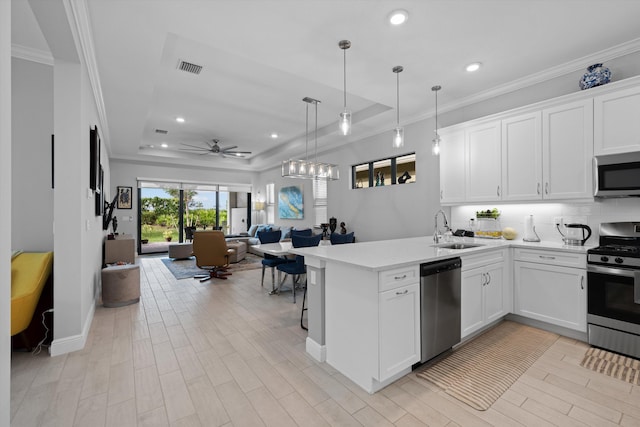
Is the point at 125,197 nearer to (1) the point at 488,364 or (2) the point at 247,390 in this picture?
(2) the point at 247,390

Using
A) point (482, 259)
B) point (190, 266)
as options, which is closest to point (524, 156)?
point (482, 259)

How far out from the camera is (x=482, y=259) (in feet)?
9.59

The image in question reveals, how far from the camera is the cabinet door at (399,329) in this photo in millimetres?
2018

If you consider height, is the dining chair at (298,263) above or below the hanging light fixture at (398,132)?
below

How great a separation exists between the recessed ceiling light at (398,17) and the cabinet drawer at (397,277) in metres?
2.07

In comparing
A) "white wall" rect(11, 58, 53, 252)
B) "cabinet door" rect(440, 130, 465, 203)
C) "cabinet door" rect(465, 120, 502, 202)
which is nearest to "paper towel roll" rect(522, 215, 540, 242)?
"cabinet door" rect(465, 120, 502, 202)

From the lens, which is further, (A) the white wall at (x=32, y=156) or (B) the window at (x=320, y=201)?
(B) the window at (x=320, y=201)

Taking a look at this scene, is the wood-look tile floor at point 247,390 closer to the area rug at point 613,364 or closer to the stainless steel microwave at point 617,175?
the area rug at point 613,364

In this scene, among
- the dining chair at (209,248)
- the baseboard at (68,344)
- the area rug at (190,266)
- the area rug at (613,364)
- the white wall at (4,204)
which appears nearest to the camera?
the white wall at (4,204)

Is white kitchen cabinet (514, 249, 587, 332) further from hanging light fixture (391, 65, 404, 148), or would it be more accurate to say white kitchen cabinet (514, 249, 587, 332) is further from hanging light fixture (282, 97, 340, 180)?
hanging light fixture (282, 97, 340, 180)

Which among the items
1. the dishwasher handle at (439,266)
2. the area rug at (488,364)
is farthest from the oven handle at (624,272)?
the dishwasher handle at (439,266)

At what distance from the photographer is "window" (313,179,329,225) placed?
700 centimetres

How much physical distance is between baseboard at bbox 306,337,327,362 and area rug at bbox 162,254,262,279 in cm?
387

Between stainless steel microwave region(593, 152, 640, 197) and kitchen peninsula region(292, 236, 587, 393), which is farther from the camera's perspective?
stainless steel microwave region(593, 152, 640, 197)
